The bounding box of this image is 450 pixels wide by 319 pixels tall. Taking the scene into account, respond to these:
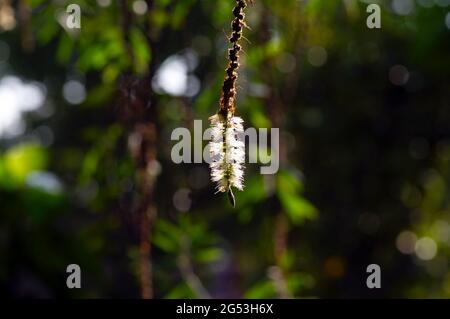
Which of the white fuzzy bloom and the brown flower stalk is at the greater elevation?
the brown flower stalk

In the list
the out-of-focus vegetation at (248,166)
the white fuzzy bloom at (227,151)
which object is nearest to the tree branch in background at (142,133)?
the out-of-focus vegetation at (248,166)

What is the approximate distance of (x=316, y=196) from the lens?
4.30 meters

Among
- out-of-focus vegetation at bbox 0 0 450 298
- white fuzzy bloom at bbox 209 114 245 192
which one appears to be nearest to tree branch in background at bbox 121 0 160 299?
out-of-focus vegetation at bbox 0 0 450 298

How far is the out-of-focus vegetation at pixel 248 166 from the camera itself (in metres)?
1.48

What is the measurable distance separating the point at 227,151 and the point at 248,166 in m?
3.58

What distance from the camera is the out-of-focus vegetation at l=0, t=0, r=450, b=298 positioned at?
148 cm

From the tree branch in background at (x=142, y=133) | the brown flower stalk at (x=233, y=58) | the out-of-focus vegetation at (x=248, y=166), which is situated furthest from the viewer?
the out-of-focus vegetation at (x=248, y=166)

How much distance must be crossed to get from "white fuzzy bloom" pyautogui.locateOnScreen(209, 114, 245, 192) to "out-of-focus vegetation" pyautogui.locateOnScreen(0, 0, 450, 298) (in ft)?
0.85

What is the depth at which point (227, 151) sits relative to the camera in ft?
2.75

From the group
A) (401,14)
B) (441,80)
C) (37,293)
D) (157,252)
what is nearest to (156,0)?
(37,293)

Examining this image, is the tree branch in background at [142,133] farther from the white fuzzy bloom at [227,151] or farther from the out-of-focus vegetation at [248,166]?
→ the white fuzzy bloom at [227,151]

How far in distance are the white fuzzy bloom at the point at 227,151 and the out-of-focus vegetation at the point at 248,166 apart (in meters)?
0.26

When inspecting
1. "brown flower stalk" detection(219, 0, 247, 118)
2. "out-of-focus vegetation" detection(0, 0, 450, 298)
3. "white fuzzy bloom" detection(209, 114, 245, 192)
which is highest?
"out-of-focus vegetation" detection(0, 0, 450, 298)

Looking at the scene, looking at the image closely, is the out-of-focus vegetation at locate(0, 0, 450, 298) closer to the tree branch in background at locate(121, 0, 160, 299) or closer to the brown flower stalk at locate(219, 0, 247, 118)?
the tree branch in background at locate(121, 0, 160, 299)
